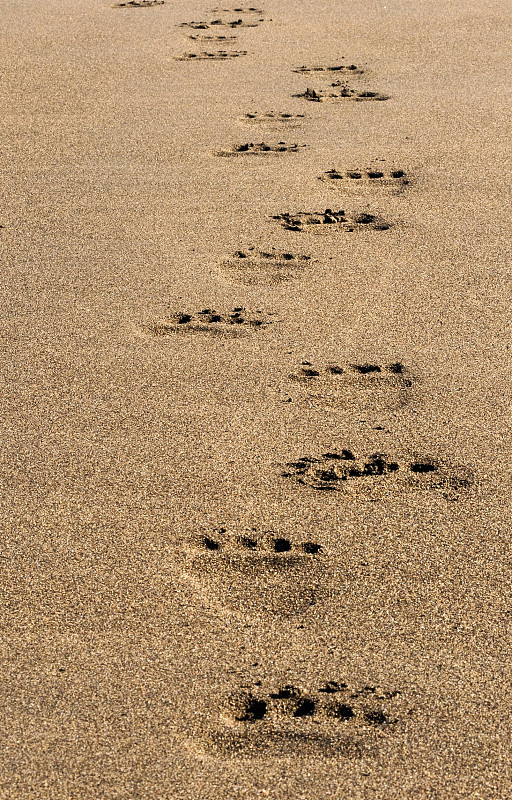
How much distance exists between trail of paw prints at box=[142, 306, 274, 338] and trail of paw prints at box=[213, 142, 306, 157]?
1.33 meters

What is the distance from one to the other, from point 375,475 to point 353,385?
369 mm

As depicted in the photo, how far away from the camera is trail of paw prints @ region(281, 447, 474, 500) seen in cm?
208

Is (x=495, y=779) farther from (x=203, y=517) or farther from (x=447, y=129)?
(x=447, y=129)

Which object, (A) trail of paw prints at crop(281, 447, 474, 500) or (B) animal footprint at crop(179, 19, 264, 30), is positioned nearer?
(A) trail of paw prints at crop(281, 447, 474, 500)

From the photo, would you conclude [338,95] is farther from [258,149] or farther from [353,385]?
[353,385]

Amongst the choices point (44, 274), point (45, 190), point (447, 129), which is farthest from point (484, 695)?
point (447, 129)

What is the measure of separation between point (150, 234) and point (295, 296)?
0.65m

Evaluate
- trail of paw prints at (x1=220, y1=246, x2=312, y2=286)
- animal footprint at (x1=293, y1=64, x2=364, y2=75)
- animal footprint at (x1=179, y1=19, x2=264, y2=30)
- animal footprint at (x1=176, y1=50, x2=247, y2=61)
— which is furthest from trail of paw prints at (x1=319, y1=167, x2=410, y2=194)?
animal footprint at (x1=179, y1=19, x2=264, y2=30)

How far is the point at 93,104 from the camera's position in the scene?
14.8ft

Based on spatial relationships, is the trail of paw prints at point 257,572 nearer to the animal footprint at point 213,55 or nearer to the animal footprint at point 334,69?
the animal footprint at point 334,69

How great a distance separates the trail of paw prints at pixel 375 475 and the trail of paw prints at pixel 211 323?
0.63 metres

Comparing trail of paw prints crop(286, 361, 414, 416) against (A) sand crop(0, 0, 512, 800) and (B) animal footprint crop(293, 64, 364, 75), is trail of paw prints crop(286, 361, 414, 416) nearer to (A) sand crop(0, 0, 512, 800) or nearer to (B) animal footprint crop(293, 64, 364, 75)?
(A) sand crop(0, 0, 512, 800)

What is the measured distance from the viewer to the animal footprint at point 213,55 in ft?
16.9

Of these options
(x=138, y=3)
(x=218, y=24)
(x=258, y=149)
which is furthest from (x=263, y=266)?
(x=138, y=3)
